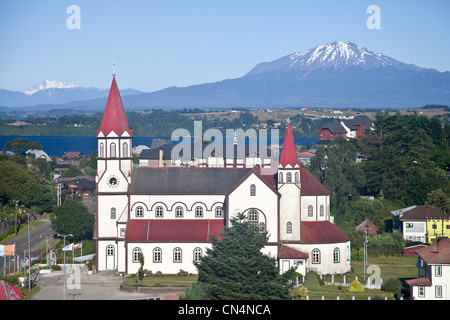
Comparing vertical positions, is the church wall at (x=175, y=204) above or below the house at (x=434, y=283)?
above

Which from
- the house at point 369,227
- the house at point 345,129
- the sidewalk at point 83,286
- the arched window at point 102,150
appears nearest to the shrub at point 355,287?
the sidewalk at point 83,286

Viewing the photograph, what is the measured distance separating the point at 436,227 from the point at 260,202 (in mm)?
23067

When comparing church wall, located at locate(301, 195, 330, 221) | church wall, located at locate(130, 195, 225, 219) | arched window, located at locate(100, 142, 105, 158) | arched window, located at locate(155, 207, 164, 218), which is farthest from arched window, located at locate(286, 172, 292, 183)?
arched window, located at locate(100, 142, 105, 158)

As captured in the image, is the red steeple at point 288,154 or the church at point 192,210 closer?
the church at point 192,210

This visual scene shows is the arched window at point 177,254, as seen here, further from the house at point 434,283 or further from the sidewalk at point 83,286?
the house at point 434,283

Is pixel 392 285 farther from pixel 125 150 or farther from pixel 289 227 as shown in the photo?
pixel 125 150

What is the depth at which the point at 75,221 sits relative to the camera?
69.9m

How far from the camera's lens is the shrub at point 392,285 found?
52.8 meters

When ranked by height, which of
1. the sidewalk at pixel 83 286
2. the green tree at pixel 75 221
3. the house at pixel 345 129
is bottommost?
the sidewalk at pixel 83 286

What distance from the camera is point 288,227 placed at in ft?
195

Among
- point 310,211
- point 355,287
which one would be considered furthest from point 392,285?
point 310,211

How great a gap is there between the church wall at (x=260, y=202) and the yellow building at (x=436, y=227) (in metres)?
21.3
